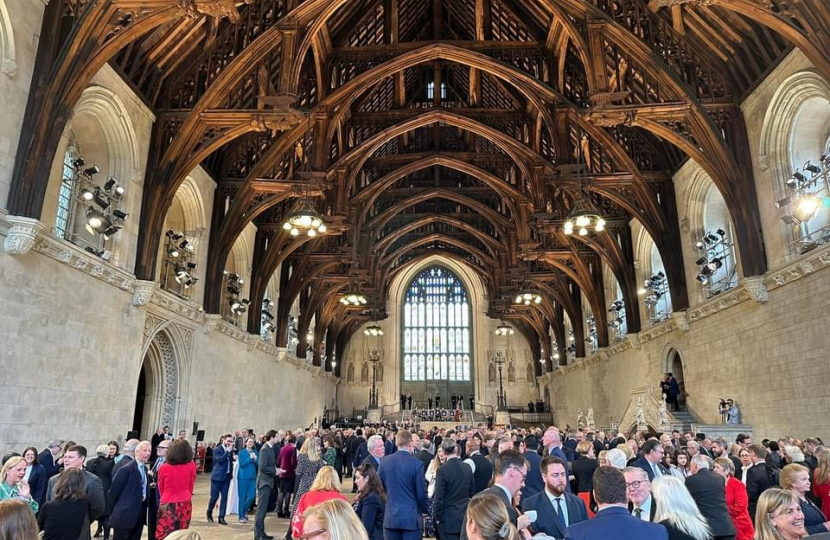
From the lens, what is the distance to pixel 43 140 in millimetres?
9656

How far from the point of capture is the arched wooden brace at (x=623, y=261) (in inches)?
830

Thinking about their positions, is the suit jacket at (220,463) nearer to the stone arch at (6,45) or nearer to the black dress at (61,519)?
the black dress at (61,519)

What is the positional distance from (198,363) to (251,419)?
4890mm

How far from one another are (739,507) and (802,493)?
96cm

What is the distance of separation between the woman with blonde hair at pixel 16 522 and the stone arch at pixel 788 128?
46.4 ft

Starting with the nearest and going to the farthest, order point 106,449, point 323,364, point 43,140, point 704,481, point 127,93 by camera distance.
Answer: point 704,481 → point 106,449 → point 43,140 → point 127,93 → point 323,364

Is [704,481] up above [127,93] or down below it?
below

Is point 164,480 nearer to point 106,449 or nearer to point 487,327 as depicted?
point 106,449

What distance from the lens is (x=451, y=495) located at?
5.32 m

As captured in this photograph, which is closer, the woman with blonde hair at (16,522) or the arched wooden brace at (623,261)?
the woman with blonde hair at (16,522)

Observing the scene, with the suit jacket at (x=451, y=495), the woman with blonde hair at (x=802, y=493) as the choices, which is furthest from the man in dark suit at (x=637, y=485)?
the suit jacket at (x=451, y=495)

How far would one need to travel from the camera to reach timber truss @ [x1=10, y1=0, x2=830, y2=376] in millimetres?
10055

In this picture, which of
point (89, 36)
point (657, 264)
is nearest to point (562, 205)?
point (657, 264)

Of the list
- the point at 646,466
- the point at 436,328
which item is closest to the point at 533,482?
the point at 646,466
